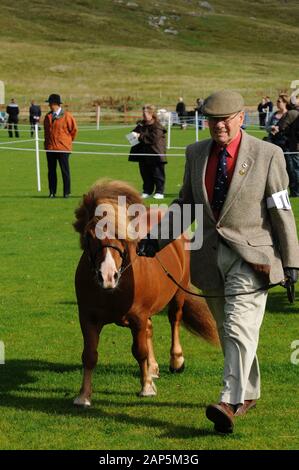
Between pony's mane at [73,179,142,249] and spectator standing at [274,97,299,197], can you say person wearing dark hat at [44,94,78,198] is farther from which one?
pony's mane at [73,179,142,249]

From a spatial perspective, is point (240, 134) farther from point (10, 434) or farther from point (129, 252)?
point (10, 434)

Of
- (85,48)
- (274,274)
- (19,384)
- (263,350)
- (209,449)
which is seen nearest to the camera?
(209,449)

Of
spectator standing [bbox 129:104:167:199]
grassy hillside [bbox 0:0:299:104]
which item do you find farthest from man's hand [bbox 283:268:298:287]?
grassy hillside [bbox 0:0:299:104]

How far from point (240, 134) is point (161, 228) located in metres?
0.86

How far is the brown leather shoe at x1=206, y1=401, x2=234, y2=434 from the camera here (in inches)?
220

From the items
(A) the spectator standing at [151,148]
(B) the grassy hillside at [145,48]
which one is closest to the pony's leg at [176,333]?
(A) the spectator standing at [151,148]

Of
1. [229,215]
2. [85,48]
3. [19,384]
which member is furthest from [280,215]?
[85,48]

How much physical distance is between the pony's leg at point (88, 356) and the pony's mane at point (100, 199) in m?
0.59

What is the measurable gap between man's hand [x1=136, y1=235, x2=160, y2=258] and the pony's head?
70 millimetres

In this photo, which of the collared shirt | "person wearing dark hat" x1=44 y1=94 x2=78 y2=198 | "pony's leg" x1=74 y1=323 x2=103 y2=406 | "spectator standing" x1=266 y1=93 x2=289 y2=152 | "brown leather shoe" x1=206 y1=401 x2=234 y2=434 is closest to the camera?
"brown leather shoe" x1=206 y1=401 x2=234 y2=434

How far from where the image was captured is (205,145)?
6113 mm

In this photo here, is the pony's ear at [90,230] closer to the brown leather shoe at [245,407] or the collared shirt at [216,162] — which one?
the collared shirt at [216,162]

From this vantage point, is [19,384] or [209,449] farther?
[19,384]

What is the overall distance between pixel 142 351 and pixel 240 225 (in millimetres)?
1247
